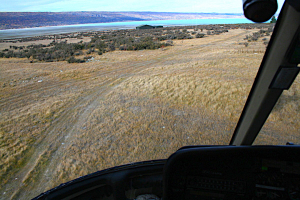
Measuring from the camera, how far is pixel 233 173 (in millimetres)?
1660

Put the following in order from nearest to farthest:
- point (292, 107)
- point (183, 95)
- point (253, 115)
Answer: point (253, 115), point (292, 107), point (183, 95)

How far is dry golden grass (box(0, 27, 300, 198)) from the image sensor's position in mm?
3992

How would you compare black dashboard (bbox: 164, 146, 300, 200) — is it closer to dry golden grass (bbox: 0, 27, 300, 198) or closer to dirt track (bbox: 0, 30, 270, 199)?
dry golden grass (bbox: 0, 27, 300, 198)

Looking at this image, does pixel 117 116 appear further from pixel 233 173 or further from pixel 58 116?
pixel 233 173

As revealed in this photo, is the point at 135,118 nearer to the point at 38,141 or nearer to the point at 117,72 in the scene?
the point at 38,141

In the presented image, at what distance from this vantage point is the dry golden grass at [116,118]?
3.99m

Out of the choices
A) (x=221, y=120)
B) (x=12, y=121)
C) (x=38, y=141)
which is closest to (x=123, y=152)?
(x=38, y=141)

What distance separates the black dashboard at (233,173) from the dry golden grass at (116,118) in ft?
4.65

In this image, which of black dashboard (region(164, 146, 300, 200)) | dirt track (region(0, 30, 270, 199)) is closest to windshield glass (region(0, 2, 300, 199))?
dirt track (region(0, 30, 270, 199))

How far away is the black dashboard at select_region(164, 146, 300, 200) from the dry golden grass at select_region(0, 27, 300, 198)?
1416 mm

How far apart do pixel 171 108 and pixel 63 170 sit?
3.93 m

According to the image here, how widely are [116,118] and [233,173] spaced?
15.4 ft

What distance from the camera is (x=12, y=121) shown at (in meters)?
5.89

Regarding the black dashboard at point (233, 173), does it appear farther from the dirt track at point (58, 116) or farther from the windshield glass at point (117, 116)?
the dirt track at point (58, 116)
